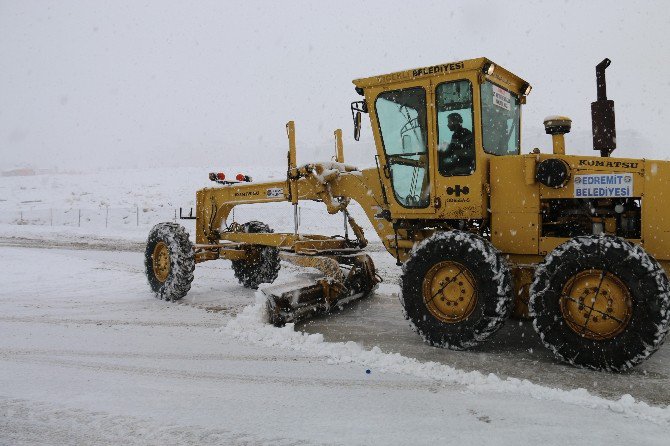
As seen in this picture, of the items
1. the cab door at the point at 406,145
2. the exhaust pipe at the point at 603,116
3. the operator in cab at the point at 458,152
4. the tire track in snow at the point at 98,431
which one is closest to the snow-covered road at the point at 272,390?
the tire track in snow at the point at 98,431

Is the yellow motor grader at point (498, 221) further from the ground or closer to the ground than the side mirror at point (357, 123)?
closer to the ground

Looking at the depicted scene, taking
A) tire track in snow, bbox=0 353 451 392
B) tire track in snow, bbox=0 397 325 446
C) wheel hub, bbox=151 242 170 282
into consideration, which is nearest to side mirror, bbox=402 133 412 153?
tire track in snow, bbox=0 353 451 392

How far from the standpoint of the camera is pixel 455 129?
5.30m

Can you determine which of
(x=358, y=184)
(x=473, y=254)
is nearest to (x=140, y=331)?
(x=358, y=184)

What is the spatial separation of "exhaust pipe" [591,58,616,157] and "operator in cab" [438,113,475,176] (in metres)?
1.15

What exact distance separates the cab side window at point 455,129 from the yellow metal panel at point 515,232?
0.61 m

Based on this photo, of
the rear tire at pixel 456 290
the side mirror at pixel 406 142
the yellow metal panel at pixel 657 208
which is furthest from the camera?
the side mirror at pixel 406 142

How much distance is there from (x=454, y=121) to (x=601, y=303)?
7.57ft

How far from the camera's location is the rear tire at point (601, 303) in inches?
151

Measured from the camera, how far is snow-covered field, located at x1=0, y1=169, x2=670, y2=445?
10.1 ft

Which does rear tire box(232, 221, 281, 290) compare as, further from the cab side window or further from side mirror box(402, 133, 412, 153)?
the cab side window

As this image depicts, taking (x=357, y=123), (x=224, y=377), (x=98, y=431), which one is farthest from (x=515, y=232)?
(x=98, y=431)

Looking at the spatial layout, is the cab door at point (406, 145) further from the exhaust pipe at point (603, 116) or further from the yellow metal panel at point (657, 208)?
the yellow metal panel at point (657, 208)

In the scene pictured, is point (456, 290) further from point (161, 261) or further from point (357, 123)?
point (161, 261)
